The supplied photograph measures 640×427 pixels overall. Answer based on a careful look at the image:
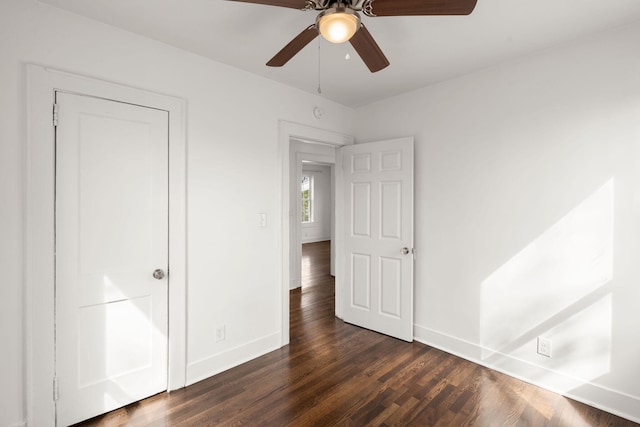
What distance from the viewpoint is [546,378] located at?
2371 mm

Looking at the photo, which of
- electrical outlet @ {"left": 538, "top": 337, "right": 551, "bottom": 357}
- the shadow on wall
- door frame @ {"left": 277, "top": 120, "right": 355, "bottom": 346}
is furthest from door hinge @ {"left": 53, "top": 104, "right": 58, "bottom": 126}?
electrical outlet @ {"left": 538, "top": 337, "right": 551, "bottom": 357}

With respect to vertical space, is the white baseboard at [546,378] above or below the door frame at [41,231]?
below

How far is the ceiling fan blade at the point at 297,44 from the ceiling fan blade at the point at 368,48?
Result: 21cm

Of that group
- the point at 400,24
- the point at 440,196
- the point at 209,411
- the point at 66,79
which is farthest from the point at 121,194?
the point at 440,196

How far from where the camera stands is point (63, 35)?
1872 millimetres

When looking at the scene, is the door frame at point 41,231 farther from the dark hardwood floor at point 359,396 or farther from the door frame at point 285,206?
the door frame at point 285,206

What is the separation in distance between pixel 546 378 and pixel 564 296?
2.15ft

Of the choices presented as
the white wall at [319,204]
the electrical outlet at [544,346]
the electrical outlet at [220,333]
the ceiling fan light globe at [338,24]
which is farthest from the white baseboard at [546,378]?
the white wall at [319,204]

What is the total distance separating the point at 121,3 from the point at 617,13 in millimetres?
3019

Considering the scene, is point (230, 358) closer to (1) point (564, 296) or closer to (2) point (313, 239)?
(1) point (564, 296)

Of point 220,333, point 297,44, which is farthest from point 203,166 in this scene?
point 220,333

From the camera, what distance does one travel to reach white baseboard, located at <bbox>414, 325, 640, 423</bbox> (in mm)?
2062

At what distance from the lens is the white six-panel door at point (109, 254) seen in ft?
6.27

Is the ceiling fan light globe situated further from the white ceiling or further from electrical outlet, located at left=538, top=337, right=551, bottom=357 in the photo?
electrical outlet, located at left=538, top=337, right=551, bottom=357
